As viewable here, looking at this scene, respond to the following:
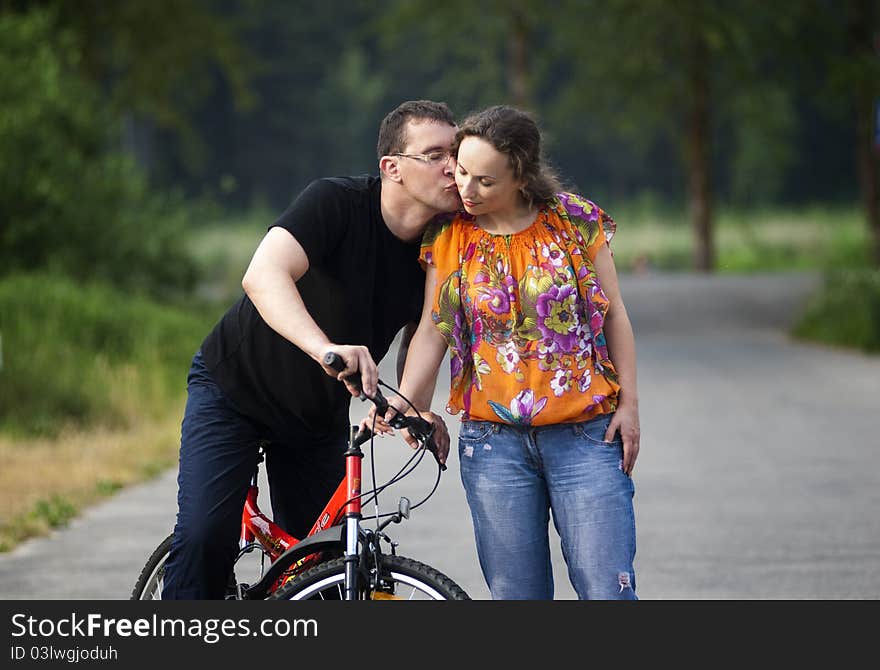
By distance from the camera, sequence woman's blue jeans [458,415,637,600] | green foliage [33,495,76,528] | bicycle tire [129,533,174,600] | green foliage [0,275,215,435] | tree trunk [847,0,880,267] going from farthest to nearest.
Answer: tree trunk [847,0,880,267], green foliage [0,275,215,435], green foliage [33,495,76,528], bicycle tire [129,533,174,600], woman's blue jeans [458,415,637,600]

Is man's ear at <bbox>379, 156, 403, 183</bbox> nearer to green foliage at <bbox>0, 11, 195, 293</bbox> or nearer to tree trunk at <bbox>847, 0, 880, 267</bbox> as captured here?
green foliage at <bbox>0, 11, 195, 293</bbox>

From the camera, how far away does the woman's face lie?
403cm

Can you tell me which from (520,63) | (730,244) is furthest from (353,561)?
(730,244)

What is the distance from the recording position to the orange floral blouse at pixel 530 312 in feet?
13.4

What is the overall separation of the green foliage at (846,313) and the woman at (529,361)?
15.1 m

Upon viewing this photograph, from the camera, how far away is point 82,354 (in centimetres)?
1387

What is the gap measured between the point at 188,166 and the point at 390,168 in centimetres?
2255

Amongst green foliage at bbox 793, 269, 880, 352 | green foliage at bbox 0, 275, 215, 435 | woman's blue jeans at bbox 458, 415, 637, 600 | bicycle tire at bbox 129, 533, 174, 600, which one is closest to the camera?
woman's blue jeans at bbox 458, 415, 637, 600

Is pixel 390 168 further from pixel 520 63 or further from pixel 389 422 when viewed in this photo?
pixel 520 63

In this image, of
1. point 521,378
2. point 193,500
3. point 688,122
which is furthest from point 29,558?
point 688,122

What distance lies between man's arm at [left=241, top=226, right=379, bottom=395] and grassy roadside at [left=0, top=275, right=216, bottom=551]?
4.21 meters

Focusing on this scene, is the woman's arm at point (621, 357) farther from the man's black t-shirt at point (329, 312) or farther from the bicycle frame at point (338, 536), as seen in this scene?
the bicycle frame at point (338, 536)

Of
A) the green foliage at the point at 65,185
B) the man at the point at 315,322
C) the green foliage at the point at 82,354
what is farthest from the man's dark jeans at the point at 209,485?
the green foliage at the point at 65,185

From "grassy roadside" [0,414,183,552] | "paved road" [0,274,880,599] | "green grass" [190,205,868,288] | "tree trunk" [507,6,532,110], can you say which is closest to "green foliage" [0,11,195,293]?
"green grass" [190,205,868,288]
